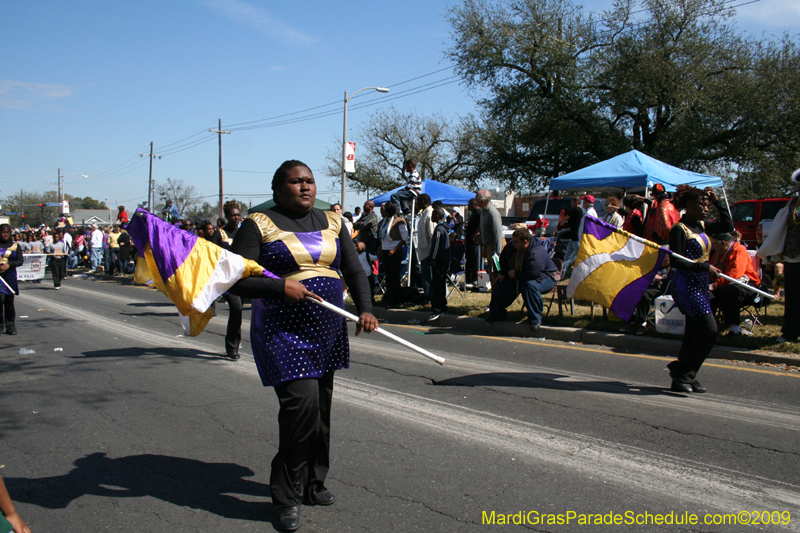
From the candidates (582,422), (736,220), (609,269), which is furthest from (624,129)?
(582,422)

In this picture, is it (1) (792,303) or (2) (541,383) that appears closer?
(2) (541,383)

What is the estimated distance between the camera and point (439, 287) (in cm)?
1077

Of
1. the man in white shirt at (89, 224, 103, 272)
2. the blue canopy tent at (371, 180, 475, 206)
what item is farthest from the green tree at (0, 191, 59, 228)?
the blue canopy tent at (371, 180, 475, 206)

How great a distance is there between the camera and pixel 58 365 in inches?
299

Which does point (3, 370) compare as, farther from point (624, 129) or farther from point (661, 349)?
point (624, 129)

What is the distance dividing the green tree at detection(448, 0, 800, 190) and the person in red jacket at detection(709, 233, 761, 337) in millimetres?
16336

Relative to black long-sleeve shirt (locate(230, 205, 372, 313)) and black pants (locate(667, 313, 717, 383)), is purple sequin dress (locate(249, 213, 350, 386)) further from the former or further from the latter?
black pants (locate(667, 313, 717, 383))

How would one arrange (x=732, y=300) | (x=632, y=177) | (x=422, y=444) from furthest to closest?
(x=632, y=177) < (x=732, y=300) < (x=422, y=444)

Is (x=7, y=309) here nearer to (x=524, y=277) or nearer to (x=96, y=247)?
(x=524, y=277)

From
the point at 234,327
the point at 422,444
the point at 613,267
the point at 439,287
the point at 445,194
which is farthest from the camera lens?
the point at 445,194

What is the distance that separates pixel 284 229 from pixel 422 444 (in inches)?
81.9

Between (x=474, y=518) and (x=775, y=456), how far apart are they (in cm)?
237

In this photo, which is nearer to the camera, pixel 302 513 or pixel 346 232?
pixel 302 513

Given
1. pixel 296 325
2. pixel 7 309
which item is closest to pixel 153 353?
pixel 7 309
